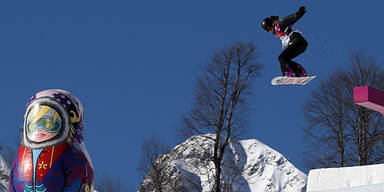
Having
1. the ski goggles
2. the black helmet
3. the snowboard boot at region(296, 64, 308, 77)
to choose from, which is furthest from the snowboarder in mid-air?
the ski goggles

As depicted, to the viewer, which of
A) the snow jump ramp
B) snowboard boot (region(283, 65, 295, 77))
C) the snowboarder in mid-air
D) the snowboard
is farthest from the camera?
the snow jump ramp

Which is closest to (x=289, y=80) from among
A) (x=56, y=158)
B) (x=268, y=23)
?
(x=268, y=23)

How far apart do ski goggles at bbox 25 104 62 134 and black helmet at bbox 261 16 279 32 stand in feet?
18.6

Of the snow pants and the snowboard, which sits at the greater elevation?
the snow pants

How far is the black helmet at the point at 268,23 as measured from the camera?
18453 mm

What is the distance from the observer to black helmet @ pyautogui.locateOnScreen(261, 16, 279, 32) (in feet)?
60.5

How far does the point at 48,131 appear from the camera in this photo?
1864 centimetres

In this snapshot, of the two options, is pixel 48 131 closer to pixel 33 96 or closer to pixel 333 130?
pixel 33 96

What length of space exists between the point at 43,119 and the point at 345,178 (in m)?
9.01

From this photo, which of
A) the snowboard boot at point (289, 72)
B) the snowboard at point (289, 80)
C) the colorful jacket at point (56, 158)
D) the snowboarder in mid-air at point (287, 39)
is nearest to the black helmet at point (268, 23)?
the snowboarder in mid-air at point (287, 39)

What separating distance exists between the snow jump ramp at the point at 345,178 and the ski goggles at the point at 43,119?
7929mm

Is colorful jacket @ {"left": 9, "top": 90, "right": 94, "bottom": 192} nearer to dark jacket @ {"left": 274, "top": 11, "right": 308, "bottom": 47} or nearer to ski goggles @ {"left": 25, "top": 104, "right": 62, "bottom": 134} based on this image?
ski goggles @ {"left": 25, "top": 104, "right": 62, "bottom": 134}

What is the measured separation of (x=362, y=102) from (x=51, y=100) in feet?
27.8

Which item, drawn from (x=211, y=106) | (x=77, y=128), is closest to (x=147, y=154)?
(x=211, y=106)
